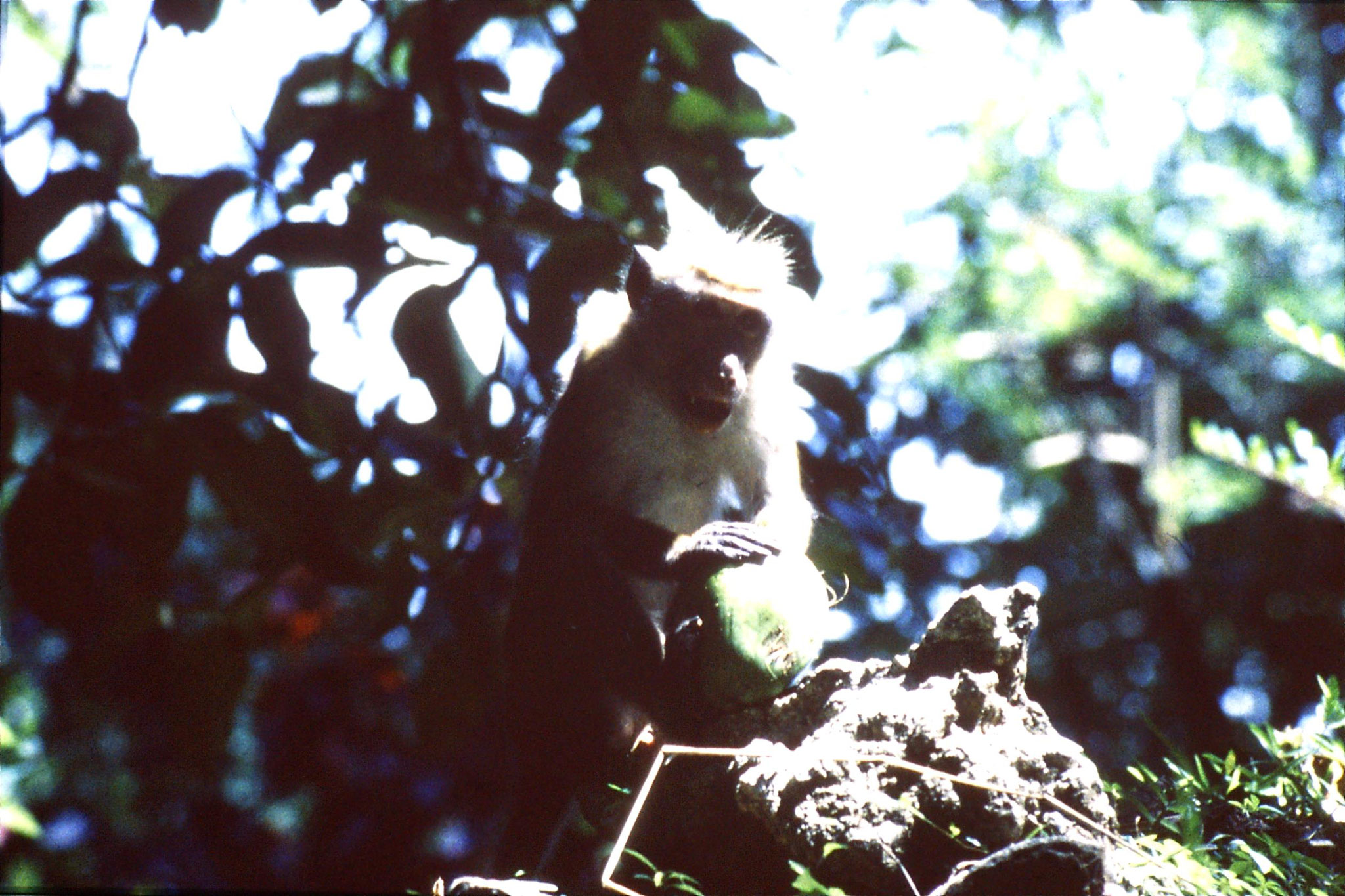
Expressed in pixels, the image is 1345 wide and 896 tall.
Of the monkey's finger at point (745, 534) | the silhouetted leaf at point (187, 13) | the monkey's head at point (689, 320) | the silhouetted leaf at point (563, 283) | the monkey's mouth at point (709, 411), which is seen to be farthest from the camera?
the monkey's head at point (689, 320)

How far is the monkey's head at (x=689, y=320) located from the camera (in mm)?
3625

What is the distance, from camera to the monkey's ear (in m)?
3.76

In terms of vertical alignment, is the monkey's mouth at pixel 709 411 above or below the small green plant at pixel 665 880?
above

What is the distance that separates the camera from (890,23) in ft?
14.4

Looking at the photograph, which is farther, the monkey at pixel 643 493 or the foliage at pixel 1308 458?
the monkey at pixel 643 493

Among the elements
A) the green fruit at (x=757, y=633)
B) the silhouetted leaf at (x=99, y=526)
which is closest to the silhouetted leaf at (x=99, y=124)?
the silhouetted leaf at (x=99, y=526)

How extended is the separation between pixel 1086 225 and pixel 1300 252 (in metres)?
2.43

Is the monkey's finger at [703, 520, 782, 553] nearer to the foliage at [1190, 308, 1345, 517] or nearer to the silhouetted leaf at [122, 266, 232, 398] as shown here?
the foliage at [1190, 308, 1345, 517]

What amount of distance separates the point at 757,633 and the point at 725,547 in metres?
0.49

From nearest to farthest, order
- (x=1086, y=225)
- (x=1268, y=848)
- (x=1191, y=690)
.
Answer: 1. (x=1268, y=848)
2. (x=1191, y=690)
3. (x=1086, y=225)

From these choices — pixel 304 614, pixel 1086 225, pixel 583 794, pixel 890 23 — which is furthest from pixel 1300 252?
pixel 583 794

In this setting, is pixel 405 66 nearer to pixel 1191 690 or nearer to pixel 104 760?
pixel 1191 690

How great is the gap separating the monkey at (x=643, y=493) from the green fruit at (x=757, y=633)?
0.78 ft

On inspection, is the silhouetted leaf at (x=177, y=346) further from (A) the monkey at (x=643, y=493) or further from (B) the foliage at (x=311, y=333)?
(A) the monkey at (x=643, y=493)
